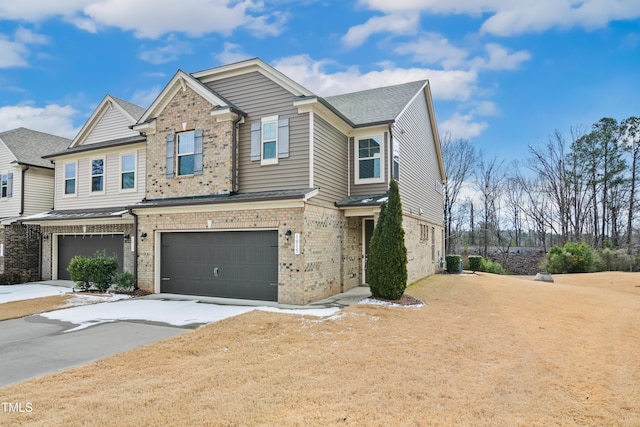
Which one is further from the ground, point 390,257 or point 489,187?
point 489,187

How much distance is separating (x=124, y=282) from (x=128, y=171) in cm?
497

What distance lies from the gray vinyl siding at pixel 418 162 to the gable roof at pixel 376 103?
411mm

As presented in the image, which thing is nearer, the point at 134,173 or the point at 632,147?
the point at 134,173

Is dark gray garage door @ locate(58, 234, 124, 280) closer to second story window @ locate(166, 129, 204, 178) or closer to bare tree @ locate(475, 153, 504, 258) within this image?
second story window @ locate(166, 129, 204, 178)

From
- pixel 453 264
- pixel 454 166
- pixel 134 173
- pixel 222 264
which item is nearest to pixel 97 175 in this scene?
pixel 134 173

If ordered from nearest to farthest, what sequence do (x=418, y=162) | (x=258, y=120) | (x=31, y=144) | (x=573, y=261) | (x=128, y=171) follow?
(x=258, y=120) < (x=128, y=171) < (x=418, y=162) < (x=31, y=144) < (x=573, y=261)

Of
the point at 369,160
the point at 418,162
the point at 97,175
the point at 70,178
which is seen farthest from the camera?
the point at 418,162

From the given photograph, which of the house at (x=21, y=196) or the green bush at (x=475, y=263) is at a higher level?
the house at (x=21, y=196)

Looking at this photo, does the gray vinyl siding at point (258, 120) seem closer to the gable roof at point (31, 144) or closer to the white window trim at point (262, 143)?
the white window trim at point (262, 143)

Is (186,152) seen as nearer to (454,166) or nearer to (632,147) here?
(454,166)

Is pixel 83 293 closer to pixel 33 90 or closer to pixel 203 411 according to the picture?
pixel 203 411

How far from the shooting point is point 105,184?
16.3 m

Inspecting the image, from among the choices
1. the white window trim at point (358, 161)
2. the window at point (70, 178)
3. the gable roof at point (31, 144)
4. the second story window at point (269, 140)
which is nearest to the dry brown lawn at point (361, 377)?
the second story window at point (269, 140)

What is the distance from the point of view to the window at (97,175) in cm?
1650
